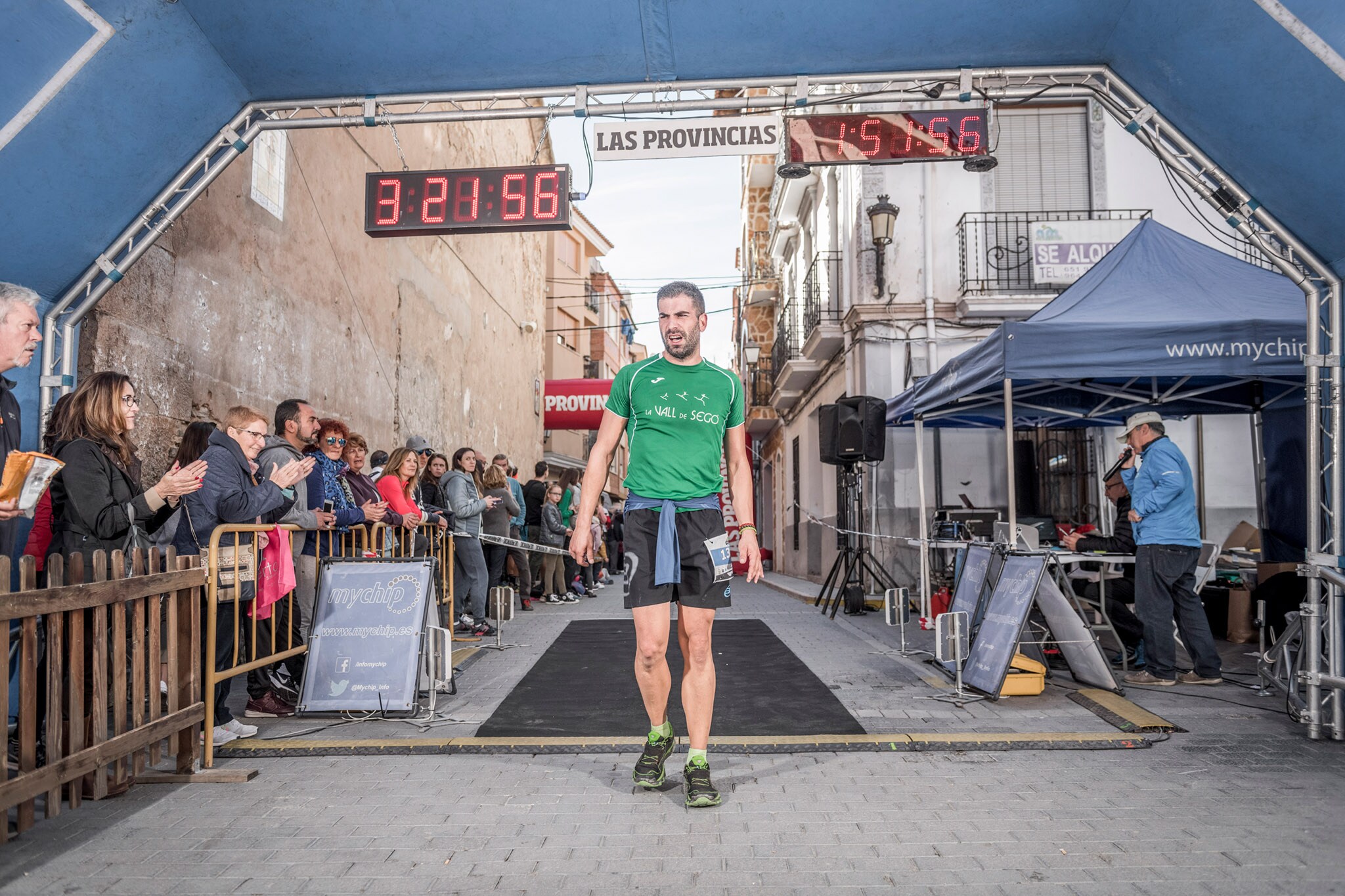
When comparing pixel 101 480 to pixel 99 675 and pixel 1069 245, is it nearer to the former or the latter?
pixel 99 675

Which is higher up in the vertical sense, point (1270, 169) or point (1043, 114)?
point (1043, 114)

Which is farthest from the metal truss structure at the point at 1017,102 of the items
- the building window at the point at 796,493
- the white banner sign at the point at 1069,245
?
the building window at the point at 796,493

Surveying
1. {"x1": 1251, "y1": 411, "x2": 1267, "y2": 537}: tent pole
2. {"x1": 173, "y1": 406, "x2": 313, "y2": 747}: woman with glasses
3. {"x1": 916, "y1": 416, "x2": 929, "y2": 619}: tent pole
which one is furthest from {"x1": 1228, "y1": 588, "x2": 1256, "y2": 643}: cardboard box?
{"x1": 173, "y1": 406, "x2": 313, "y2": 747}: woman with glasses

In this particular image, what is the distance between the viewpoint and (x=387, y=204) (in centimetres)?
768

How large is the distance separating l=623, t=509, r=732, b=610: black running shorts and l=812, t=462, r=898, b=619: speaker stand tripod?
24.8 feet

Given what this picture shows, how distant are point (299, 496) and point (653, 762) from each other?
124 inches

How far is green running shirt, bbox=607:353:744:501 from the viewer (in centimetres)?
421

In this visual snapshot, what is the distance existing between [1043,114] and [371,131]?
31.4 feet

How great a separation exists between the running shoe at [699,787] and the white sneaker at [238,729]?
2.52m

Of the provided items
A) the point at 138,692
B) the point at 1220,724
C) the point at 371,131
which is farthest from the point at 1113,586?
the point at 371,131

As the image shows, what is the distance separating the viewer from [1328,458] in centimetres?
544

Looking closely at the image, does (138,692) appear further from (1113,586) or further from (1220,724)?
(1113,586)

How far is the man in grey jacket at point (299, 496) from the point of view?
232 inches

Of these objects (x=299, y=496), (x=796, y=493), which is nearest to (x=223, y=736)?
(x=299, y=496)
